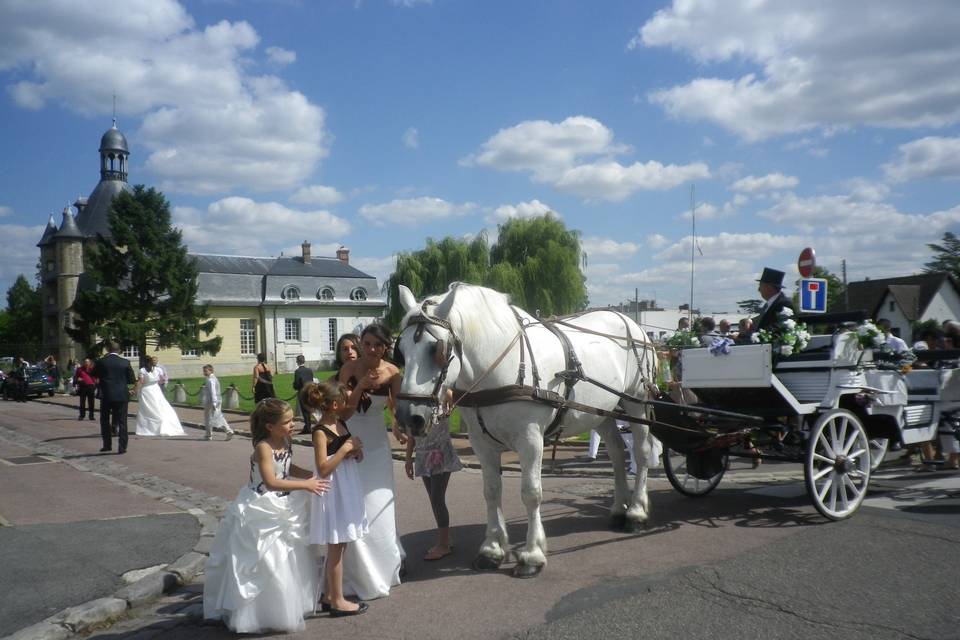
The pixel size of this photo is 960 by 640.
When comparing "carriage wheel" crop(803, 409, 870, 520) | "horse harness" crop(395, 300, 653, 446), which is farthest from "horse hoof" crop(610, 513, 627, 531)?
"carriage wheel" crop(803, 409, 870, 520)

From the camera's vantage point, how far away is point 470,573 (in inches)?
201

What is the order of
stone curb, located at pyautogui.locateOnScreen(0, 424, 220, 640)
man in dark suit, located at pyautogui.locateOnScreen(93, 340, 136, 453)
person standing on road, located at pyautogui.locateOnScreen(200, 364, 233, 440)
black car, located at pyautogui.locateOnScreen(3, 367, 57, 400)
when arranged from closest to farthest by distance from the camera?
stone curb, located at pyautogui.locateOnScreen(0, 424, 220, 640) < man in dark suit, located at pyautogui.locateOnScreen(93, 340, 136, 453) < person standing on road, located at pyautogui.locateOnScreen(200, 364, 233, 440) < black car, located at pyautogui.locateOnScreen(3, 367, 57, 400)

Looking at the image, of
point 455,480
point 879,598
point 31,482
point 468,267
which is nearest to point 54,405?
point 468,267

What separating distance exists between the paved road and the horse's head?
4.15 feet

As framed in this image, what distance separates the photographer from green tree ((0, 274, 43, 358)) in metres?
81.9

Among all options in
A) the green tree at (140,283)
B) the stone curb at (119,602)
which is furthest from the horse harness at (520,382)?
the green tree at (140,283)

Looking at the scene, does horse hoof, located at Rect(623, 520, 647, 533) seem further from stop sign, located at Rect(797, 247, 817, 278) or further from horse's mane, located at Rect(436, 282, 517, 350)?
stop sign, located at Rect(797, 247, 817, 278)

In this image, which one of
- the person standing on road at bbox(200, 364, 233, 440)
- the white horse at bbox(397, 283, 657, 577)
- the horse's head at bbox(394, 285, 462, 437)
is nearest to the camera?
the horse's head at bbox(394, 285, 462, 437)

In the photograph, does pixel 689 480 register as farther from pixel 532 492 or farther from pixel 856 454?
pixel 532 492

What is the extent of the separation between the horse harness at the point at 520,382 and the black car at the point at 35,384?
33407 millimetres

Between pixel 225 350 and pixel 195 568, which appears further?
pixel 225 350

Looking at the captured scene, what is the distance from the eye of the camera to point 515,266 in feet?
114

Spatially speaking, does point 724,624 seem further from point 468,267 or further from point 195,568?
point 468,267

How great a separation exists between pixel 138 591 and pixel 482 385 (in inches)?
114
